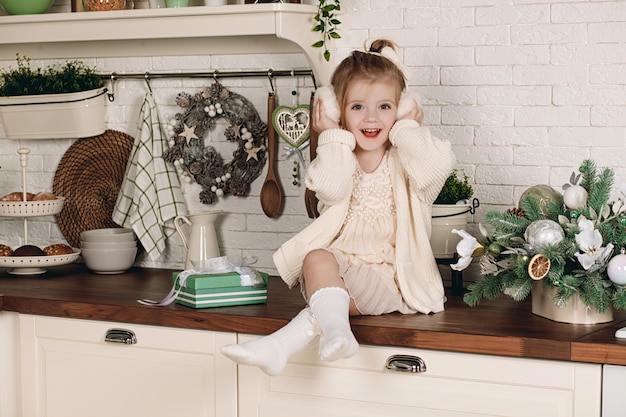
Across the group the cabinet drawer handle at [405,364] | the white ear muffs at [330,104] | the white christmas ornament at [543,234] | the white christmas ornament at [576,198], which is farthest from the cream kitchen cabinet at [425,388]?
the white ear muffs at [330,104]

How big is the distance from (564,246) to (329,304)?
1.91 feet

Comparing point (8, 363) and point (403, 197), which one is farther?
point (8, 363)

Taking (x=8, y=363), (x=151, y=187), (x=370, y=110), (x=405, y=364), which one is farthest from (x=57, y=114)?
(x=405, y=364)

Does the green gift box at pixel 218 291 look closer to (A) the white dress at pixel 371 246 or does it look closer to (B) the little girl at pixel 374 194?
(B) the little girl at pixel 374 194

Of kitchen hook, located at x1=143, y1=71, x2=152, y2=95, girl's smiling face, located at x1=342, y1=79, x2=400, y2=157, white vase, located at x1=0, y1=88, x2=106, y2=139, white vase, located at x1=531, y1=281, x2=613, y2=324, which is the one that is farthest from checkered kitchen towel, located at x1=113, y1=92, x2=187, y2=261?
white vase, located at x1=531, y1=281, x2=613, y2=324

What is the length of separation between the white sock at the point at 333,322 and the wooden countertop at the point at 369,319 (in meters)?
0.10

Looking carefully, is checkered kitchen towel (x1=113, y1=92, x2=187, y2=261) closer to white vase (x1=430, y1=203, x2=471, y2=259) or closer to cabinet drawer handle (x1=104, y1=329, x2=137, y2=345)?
cabinet drawer handle (x1=104, y1=329, x2=137, y2=345)

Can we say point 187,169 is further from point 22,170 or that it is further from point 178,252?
point 22,170

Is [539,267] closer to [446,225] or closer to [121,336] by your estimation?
[446,225]

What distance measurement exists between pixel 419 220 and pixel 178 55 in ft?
3.96

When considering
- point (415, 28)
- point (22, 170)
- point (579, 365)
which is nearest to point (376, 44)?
point (415, 28)

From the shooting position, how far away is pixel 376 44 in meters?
2.54

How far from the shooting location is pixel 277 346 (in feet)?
6.98

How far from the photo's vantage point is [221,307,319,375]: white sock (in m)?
2.06
